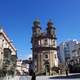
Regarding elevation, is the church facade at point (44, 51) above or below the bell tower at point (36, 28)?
below

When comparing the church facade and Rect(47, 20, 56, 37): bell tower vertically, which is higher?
Rect(47, 20, 56, 37): bell tower

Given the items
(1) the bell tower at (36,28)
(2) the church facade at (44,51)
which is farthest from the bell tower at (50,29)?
(1) the bell tower at (36,28)

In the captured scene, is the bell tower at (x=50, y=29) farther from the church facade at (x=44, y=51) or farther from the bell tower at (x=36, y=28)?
the bell tower at (x=36, y=28)

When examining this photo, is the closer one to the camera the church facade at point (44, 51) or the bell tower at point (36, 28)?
the church facade at point (44, 51)

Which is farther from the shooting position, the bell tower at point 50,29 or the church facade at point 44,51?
the bell tower at point 50,29

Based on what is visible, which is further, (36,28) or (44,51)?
(36,28)

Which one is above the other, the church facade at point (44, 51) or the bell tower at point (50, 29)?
the bell tower at point (50, 29)

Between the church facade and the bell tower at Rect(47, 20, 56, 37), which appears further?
the bell tower at Rect(47, 20, 56, 37)

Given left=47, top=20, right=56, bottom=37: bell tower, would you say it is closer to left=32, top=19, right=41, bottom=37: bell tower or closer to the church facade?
the church facade

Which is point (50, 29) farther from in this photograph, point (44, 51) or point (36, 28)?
point (44, 51)

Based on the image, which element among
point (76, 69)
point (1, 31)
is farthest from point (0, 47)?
point (76, 69)

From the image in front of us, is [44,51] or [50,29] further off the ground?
[50,29]

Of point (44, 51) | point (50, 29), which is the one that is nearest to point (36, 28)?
point (50, 29)

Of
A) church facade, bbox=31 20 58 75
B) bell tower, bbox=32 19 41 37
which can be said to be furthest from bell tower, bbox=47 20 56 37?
bell tower, bbox=32 19 41 37
